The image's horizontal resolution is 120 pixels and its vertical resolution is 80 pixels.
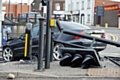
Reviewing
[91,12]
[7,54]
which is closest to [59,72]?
[7,54]

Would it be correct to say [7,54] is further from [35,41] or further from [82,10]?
[82,10]

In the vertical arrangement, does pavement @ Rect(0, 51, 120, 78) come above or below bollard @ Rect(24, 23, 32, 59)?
below

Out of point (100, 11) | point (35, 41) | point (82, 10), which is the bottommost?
point (35, 41)

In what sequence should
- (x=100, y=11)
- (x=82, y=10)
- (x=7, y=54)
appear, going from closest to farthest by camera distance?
(x=7, y=54)
(x=100, y=11)
(x=82, y=10)

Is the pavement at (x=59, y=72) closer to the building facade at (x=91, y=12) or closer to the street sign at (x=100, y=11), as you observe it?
the building facade at (x=91, y=12)

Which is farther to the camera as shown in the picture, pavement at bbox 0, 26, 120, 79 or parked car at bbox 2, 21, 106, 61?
parked car at bbox 2, 21, 106, 61

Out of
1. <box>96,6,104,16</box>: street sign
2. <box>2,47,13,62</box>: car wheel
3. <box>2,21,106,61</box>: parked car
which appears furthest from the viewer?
<box>96,6,104,16</box>: street sign

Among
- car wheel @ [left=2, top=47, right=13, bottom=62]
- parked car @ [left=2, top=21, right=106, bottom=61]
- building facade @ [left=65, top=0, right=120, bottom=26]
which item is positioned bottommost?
car wheel @ [left=2, top=47, right=13, bottom=62]

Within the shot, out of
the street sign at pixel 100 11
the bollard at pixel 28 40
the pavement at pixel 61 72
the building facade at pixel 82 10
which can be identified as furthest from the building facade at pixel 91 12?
the pavement at pixel 61 72

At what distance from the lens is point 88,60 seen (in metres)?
9.06

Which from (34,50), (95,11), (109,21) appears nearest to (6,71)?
(34,50)

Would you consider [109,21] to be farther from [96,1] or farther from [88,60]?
[88,60]

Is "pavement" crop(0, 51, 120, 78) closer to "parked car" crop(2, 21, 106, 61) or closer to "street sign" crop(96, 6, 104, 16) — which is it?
"parked car" crop(2, 21, 106, 61)

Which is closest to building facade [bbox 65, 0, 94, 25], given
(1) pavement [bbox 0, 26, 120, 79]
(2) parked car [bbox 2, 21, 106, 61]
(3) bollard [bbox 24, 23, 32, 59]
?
(2) parked car [bbox 2, 21, 106, 61]
